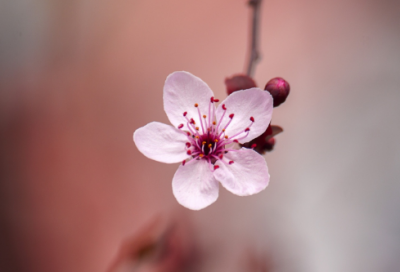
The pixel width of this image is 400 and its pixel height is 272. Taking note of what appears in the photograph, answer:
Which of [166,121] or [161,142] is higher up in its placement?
[161,142]

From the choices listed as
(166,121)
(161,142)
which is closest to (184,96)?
(161,142)

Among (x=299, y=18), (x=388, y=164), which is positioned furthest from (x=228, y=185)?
(x=299, y=18)

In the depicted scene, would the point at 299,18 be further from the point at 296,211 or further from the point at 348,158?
the point at 296,211

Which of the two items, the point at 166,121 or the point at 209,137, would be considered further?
the point at 166,121

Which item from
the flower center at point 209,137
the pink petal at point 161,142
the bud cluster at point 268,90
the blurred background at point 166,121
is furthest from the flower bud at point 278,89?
the blurred background at point 166,121

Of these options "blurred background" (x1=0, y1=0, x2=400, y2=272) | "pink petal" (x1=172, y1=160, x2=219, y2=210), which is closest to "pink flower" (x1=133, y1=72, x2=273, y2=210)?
"pink petal" (x1=172, y1=160, x2=219, y2=210)

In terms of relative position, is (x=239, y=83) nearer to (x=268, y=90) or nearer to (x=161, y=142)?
(x=268, y=90)

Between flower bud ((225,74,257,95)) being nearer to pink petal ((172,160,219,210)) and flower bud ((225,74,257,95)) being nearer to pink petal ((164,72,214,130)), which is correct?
pink petal ((164,72,214,130))
